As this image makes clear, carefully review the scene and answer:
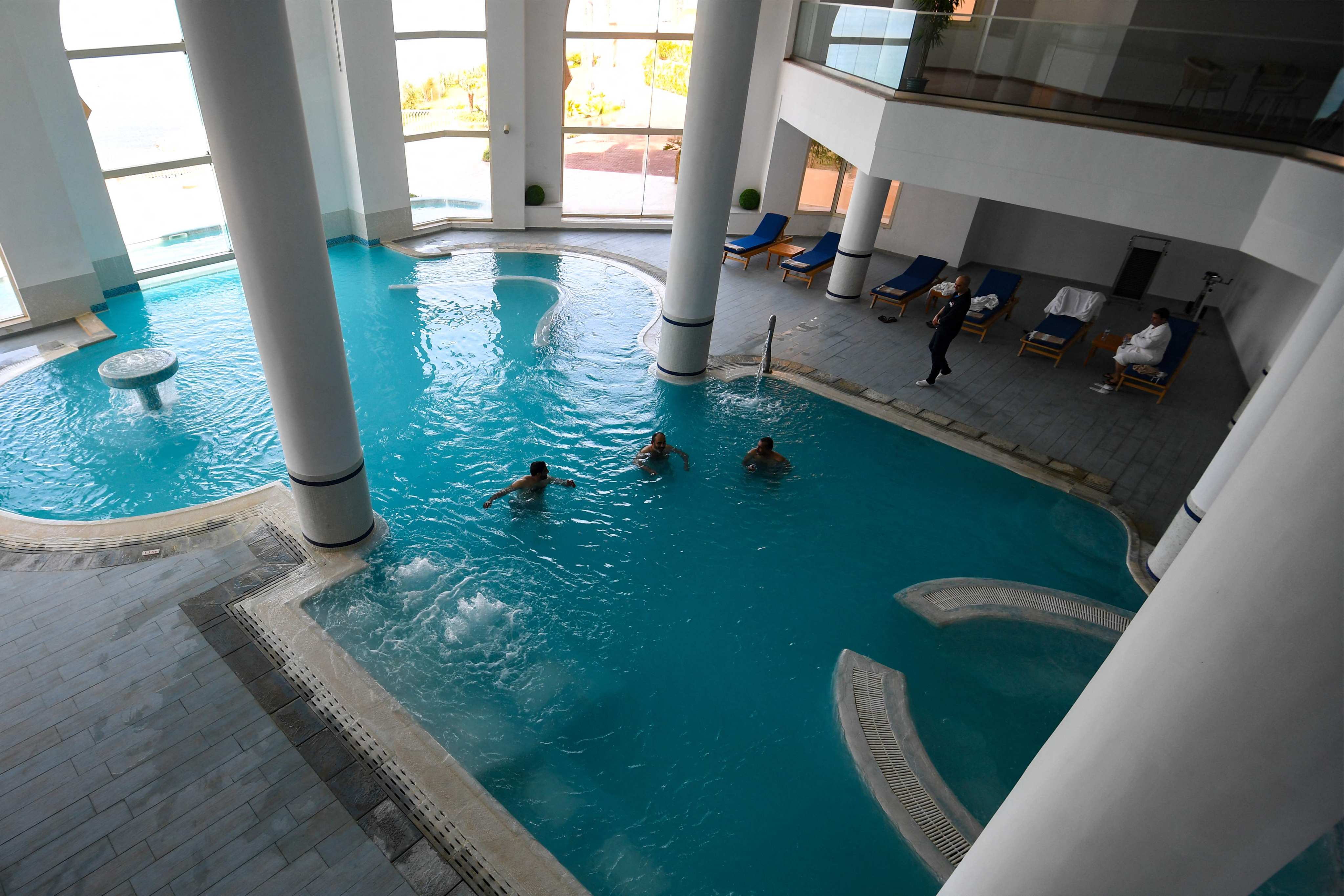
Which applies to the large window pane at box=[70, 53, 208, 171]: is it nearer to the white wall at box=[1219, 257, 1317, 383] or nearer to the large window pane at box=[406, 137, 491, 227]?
the large window pane at box=[406, 137, 491, 227]

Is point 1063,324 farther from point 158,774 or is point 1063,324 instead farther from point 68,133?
point 68,133

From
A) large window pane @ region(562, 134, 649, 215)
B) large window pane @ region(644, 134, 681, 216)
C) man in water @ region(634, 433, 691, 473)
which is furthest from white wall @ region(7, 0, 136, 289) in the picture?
large window pane @ region(644, 134, 681, 216)

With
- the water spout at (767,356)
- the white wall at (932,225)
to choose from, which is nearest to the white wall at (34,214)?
the water spout at (767,356)

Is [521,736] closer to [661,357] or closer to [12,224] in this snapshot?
[661,357]

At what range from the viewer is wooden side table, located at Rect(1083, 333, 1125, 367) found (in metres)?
11.9

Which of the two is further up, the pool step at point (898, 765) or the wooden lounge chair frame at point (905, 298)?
the wooden lounge chair frame at point (905, 298)

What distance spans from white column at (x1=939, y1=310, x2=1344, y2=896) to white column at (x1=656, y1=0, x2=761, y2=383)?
7662mm

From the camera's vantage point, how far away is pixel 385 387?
31.8 feet

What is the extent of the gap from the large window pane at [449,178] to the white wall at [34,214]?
5611mm

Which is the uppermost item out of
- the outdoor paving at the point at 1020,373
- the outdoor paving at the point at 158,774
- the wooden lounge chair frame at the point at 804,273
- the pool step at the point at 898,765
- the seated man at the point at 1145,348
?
the seated man at the point at 1145,348

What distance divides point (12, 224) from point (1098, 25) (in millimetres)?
13856

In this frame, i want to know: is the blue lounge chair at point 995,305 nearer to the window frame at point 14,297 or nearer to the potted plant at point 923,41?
the potted plant at point 923,41

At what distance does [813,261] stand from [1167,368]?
6.30 metres

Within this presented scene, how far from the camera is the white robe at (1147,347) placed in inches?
417
